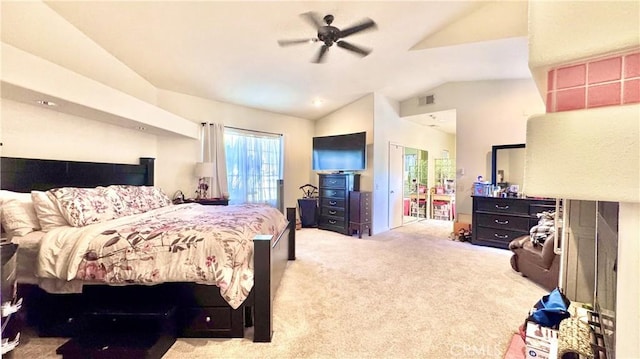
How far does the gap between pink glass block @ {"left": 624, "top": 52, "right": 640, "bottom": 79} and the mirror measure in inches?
186

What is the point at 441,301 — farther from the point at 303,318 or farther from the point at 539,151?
the point at 539,151

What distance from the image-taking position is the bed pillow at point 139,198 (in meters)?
2.92

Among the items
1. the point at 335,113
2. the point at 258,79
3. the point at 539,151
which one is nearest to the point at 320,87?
the point at 258,79

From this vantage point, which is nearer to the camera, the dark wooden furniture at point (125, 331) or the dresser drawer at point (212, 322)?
the dark wooden furniture at point (125, 331)

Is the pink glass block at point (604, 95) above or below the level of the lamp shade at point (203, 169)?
above

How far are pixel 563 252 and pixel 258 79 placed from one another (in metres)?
4.25

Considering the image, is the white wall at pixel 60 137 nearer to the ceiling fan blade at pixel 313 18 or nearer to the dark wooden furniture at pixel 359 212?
the ceiling fan blade at pixel 313 18

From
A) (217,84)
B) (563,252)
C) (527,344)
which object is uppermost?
(217,84)

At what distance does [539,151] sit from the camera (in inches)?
32.0

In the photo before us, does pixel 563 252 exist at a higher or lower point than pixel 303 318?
higher

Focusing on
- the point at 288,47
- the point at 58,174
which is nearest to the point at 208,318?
the point at 58,174

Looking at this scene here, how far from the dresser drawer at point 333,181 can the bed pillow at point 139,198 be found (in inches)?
124

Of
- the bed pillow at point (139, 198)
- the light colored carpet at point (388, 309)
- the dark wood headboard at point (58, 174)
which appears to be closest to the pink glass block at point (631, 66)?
the light colored carpet at point (388, 309)

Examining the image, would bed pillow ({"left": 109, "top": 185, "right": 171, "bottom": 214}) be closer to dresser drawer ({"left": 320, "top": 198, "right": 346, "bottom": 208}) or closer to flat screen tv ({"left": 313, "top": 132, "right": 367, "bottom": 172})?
dresser drawer ({"left": 320, "top": 198, "right": 346, "bottom": 208})
